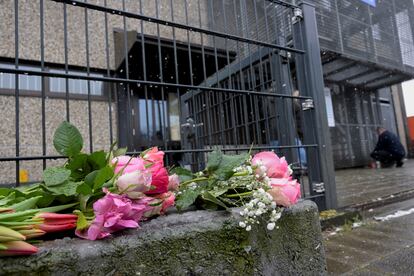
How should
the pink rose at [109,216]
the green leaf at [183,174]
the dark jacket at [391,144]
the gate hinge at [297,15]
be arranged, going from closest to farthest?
the pink rose at [109,216], the green leaf at [183,174], the gate hinge at [297,15], the dark jacket at [391,144]

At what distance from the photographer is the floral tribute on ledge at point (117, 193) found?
71cm

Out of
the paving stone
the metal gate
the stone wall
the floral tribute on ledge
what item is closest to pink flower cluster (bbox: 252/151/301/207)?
the floral tribute on ledge

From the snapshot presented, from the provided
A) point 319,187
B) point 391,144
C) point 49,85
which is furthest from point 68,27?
point 391,144

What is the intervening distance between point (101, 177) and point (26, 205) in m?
0.18

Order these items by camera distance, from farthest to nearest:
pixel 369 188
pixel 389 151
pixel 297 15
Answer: pixel 389 151 < pixel 369 188 < pixel 297 15

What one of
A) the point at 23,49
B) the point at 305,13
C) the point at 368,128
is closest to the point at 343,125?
the point at 368,128

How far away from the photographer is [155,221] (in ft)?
3.00

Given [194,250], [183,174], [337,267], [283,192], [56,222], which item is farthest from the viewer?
[337,267]

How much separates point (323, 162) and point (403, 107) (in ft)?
43.9

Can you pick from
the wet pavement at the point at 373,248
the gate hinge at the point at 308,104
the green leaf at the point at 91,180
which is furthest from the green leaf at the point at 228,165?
the gate hinge at the point at 308,104

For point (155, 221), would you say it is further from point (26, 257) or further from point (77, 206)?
point (26, 257)

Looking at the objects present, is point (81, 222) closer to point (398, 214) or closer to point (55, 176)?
point (55, 176)

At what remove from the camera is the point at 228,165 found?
103 centimetres

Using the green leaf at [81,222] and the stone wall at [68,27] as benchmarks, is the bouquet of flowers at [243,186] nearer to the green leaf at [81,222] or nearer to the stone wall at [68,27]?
the green leaf at [81,222]
